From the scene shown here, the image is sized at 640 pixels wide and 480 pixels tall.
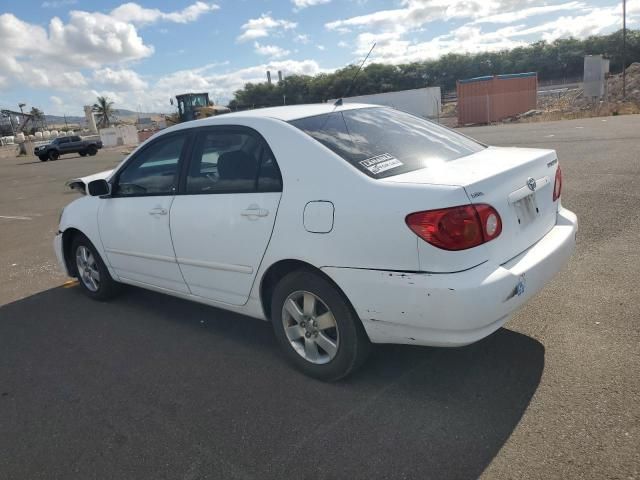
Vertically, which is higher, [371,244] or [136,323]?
[371,244]

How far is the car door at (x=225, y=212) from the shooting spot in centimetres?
332

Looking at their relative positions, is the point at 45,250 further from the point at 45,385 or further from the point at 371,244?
the point at 371,244

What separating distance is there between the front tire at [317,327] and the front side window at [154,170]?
1374 millimetres

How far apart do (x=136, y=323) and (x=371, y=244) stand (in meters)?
2.61

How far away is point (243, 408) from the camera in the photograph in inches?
120

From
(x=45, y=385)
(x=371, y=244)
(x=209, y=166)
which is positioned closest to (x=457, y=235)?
(x=371, y=244)

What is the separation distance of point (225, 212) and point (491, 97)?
34.2 m

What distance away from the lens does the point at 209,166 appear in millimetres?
3758

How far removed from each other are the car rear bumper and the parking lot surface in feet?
1.46

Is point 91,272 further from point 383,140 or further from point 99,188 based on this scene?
point 383,140

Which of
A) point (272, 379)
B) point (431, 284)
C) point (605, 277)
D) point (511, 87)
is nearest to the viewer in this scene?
point (431, 284)

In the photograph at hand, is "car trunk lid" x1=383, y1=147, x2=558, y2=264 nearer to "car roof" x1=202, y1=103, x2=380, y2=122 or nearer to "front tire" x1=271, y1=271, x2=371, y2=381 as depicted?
"front tire" x1=271, y1=271, x2=371, y2=381

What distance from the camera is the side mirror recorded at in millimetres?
4508

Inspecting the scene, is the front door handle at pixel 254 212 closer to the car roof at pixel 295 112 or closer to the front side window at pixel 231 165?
the front side window at pixel 231 165
